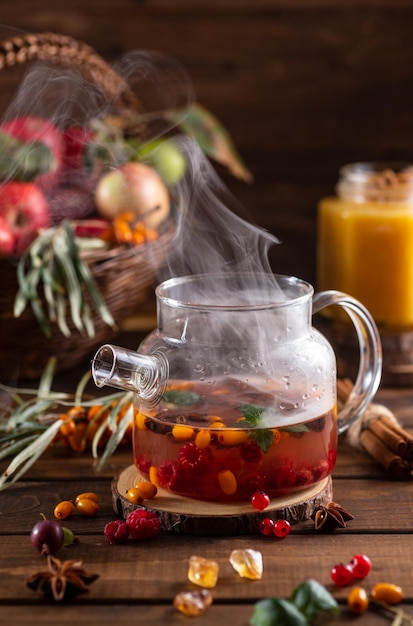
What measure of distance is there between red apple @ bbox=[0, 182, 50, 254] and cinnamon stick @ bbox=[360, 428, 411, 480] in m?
0.74

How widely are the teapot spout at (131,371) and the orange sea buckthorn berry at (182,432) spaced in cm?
5

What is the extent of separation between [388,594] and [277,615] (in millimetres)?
141

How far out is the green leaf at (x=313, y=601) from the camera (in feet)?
2.96

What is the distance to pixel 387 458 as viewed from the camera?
4.27 feet

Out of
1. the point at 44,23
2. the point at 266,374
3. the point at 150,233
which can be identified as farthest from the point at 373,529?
the point at 44,23

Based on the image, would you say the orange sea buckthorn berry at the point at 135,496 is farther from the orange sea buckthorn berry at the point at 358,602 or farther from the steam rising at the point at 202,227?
the steam rising at the point at 202,227

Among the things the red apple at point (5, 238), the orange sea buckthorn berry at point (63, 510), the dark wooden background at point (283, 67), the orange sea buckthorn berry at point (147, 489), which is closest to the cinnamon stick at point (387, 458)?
the orange sea buckthorn berry at point (147, 489)

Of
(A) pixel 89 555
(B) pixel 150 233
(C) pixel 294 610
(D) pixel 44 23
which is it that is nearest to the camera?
(C) pixel 294 610

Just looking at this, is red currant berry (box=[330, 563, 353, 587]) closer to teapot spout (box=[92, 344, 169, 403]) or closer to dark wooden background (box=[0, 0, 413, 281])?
teapot spout (box=[92, 344, 169, 403])

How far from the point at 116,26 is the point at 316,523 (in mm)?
1557

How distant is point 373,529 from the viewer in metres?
1.13

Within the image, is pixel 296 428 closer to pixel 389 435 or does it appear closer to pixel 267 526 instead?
pixel 267 526

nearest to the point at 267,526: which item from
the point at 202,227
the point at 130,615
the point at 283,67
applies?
the point at 130,615

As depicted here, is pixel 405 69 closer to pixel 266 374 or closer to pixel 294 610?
pixel 266 374
